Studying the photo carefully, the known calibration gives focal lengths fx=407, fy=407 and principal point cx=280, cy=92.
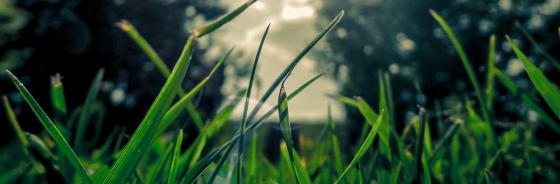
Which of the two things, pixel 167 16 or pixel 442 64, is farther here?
pixel 442 64

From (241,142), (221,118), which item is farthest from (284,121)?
(221,118)

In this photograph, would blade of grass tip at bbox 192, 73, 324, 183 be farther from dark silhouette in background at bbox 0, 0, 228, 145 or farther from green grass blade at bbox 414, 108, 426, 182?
dark silhouette in background at bbox 0, 0, 228, 145

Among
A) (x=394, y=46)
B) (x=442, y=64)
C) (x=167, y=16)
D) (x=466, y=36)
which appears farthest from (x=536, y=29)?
(x=167, y=16)

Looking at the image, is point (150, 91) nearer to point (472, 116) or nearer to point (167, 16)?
point (167, 16)

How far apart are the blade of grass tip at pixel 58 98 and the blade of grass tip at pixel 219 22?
0.24 metres

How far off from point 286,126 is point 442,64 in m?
16.7

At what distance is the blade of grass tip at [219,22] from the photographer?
265mm

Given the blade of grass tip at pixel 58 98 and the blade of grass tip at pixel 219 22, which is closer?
the blade of grass tip at pixel 219 22

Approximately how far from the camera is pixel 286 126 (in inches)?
11.2

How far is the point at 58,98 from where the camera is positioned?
0.47 m

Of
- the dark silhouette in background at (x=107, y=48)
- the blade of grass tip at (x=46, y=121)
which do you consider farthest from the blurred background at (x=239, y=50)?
the blade of grass tip at (x=46, y=121)

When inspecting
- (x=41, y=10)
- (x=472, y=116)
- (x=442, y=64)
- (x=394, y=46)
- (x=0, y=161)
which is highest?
(x=41, y=10)

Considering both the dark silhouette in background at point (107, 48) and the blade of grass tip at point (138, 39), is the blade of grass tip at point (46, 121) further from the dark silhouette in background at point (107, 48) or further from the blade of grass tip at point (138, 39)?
the dark silhouette in background at point (107, 48)

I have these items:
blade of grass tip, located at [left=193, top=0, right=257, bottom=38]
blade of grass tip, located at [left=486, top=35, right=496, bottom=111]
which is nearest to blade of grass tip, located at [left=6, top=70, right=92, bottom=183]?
blade of grass tip, located at [left=193, top=0, right=257, bottom=38]
